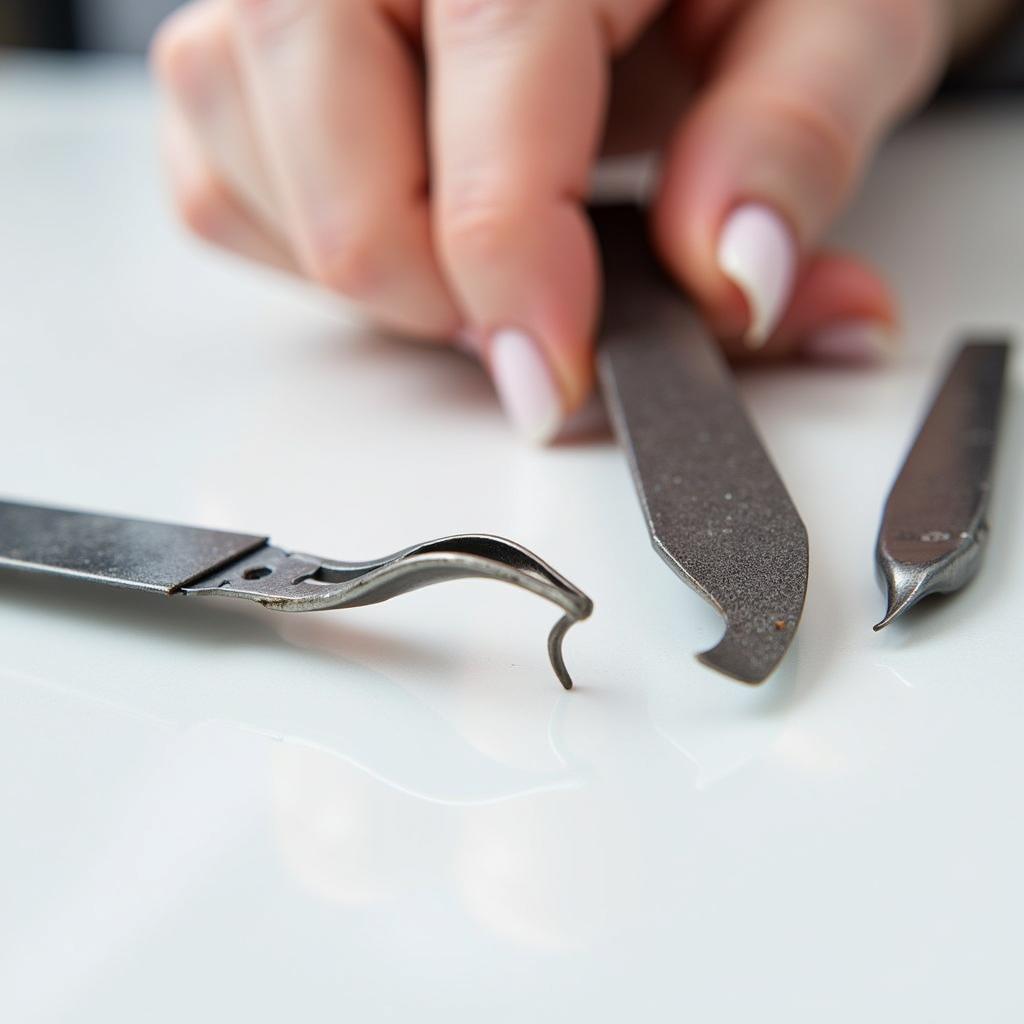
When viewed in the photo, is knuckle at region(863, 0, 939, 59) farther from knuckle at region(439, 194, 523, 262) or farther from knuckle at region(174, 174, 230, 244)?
knuckle at region(174, 174, 230, 244)

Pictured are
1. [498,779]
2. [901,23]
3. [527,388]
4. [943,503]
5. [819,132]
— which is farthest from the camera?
[901,23]

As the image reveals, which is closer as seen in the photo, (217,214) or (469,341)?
(469,341)

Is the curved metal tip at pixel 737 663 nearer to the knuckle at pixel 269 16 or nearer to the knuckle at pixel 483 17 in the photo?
the knuckle at pixel 483 17

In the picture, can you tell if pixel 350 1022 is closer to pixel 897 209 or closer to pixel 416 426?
pixel 416 426

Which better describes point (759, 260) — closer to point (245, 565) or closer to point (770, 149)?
point (770, 149)

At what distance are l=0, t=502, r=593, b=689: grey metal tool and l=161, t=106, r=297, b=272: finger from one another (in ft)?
1.44

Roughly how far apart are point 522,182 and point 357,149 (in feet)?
0.41

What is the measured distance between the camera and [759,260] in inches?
24.0

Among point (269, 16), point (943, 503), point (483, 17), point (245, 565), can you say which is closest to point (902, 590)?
point (943, 503)

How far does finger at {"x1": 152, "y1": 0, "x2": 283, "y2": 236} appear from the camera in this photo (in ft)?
2.52

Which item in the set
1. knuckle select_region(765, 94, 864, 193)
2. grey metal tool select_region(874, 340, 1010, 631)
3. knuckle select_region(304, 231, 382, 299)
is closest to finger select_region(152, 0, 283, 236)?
knuckle select_region(304, 231, 382, 299)

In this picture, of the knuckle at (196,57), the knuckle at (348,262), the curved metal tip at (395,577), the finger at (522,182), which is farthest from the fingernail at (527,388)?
the knuckle at (196,57)

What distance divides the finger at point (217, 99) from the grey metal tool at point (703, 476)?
0.92 ft

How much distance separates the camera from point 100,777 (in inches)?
12.0
